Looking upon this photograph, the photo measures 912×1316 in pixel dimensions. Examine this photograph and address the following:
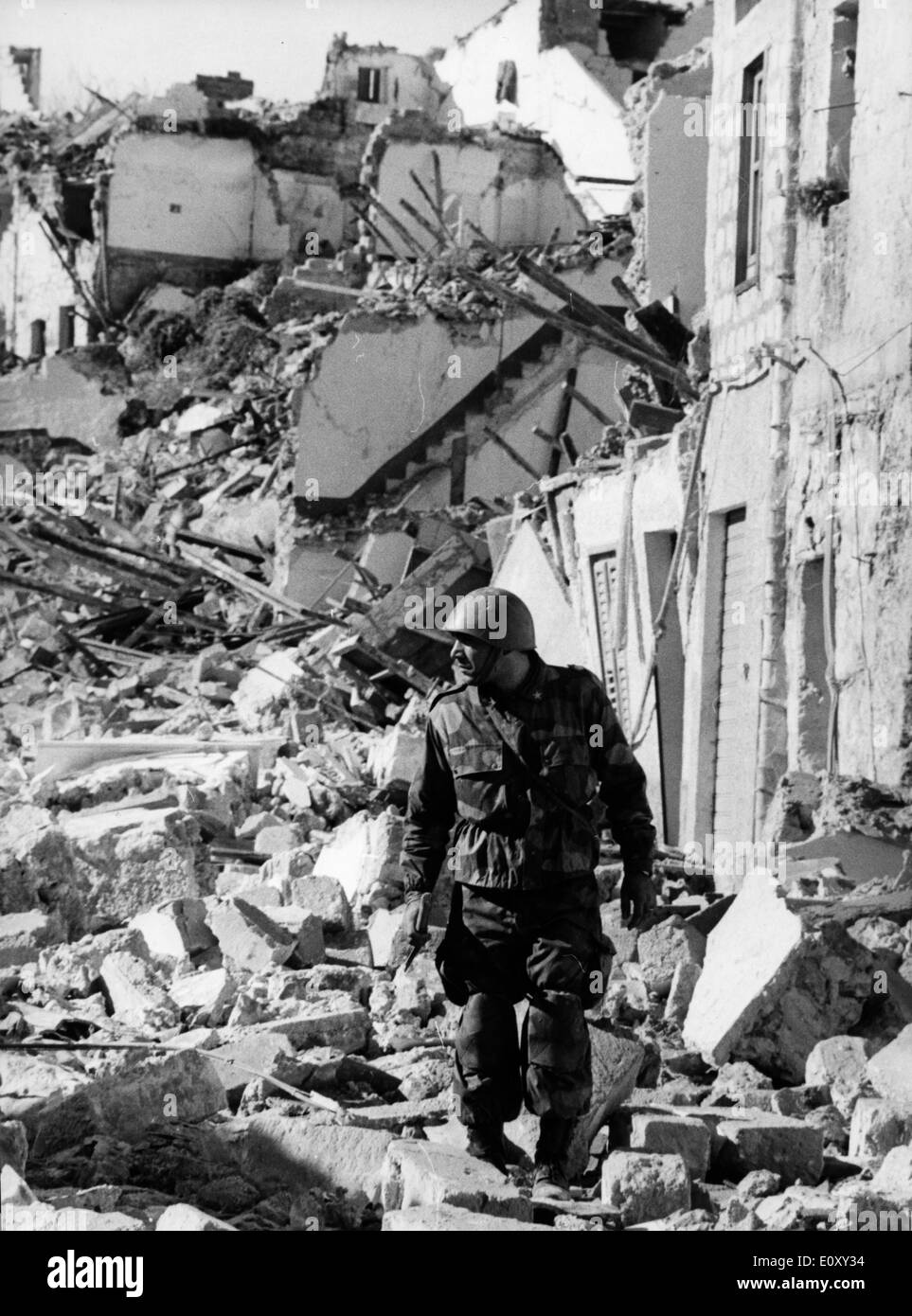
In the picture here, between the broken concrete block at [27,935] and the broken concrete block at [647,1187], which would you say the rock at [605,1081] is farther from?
the broken concrete block at [27,935]

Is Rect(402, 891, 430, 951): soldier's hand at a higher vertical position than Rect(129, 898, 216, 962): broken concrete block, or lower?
higher

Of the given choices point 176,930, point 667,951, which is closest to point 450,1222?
point 667,951

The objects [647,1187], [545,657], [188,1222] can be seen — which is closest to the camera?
[188,1222]

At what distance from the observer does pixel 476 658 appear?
5977 millimetres

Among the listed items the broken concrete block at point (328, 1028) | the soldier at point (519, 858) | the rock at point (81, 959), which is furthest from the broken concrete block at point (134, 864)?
the soldier at point (519, 858)

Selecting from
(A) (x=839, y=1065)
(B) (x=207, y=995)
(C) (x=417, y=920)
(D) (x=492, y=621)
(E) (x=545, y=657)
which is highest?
(E) (x=545, y=657)

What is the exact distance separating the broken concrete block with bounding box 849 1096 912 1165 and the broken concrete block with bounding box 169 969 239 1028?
107 inches

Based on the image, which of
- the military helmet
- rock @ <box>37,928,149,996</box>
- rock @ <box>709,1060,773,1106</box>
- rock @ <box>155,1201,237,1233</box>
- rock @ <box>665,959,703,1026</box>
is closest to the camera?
rock @ <box>155,1201,237,1233</box>

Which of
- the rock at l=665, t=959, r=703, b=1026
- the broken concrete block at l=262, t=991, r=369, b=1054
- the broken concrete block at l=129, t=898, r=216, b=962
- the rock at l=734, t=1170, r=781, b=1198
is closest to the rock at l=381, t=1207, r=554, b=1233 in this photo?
the rock at l=734, t=1170, r=781, b=1198

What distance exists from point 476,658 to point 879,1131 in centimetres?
196

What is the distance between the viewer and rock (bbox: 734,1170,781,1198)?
18.6 ft

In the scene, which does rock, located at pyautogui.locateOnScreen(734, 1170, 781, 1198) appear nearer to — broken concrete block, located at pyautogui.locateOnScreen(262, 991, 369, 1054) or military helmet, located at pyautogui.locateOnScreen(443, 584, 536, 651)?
military helmet, located at pyautogui.locateOnScreen(443, 584, 536, 651)

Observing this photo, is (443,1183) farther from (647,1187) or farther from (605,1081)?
(605,1081)

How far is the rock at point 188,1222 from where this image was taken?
461 cm
